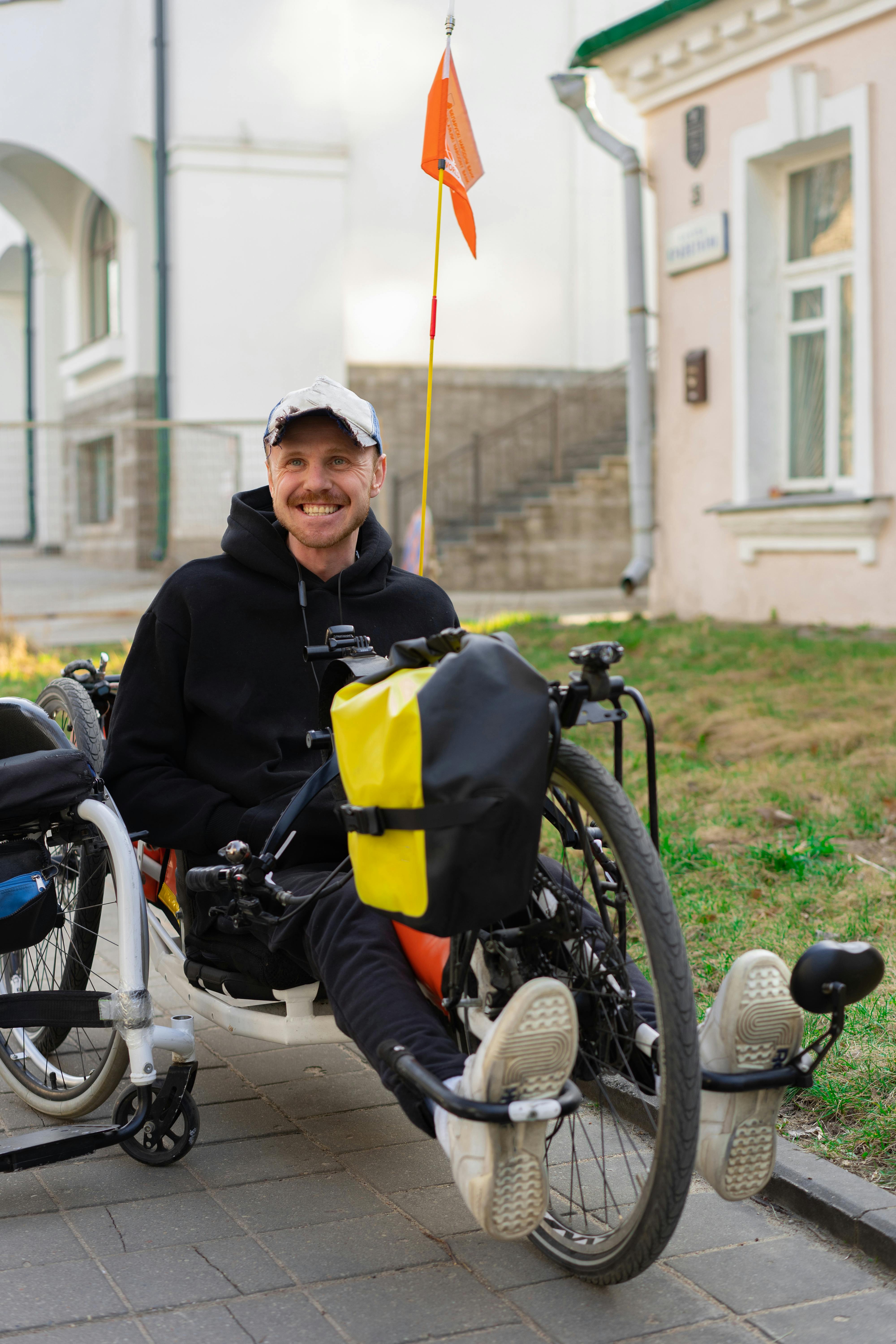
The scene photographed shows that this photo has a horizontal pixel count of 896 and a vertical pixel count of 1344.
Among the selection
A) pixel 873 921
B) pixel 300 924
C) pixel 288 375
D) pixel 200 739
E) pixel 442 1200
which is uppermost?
pixel 288 375

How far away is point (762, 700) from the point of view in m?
7.43

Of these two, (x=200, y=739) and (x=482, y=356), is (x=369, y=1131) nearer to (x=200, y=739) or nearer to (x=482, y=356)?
(x=200, y=739)

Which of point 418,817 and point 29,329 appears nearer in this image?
point 418,817

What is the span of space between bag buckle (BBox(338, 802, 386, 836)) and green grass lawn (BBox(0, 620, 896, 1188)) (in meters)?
1.17

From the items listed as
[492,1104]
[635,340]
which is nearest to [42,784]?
[492,1104]

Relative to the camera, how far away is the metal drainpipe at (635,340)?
12.4 meters

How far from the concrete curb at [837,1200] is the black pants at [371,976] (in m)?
0.55

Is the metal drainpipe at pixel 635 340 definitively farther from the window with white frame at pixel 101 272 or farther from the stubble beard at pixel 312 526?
the window with white frame at pixel 101 272

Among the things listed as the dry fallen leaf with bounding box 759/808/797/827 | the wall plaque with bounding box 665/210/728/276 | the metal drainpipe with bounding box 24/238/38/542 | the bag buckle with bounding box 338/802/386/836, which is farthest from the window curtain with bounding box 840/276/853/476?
the metal drainpipe with bounding box 24/238/38/542

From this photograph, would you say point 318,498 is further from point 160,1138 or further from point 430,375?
point 160,1138

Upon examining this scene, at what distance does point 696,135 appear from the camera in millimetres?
11617

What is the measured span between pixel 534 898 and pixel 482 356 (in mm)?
17794

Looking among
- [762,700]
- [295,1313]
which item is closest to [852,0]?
[762,700]

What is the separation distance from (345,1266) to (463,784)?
0.94m
